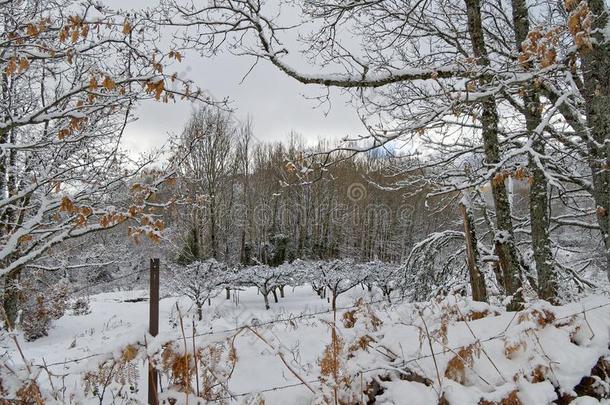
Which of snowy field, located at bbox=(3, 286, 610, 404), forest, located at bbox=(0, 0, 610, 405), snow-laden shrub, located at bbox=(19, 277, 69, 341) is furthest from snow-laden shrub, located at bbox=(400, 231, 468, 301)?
snow-laden shrub, located at bbox=(19, 277, 69, 341)

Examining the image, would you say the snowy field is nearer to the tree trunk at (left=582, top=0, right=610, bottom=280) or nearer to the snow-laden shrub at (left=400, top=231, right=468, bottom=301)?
the tree trunk at (left=582, top=0, right=610, bottom=280)

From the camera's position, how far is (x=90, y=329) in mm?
11258

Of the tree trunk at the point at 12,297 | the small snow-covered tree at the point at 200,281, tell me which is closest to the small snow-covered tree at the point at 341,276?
the small snow-covered tree at the point at 200,281

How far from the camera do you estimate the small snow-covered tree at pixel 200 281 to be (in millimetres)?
13562

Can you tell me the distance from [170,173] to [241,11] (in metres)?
1.83

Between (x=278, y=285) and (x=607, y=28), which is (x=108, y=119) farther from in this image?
(x=278, y=285)

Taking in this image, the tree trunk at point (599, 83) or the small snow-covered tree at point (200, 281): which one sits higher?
the tree trunk at point (599, 83)

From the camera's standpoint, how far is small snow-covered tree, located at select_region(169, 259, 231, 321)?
1356cm

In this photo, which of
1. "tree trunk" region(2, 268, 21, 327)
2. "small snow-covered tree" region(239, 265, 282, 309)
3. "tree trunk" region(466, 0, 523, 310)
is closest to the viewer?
"tree trunk" region(466, 0, 523, 310)

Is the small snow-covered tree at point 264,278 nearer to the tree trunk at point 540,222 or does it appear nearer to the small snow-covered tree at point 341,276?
the small snow-covered tree at point 341,276

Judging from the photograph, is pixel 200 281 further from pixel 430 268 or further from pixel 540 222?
pixel 540 222

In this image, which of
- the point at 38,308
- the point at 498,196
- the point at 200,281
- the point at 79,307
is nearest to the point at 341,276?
the point at 200,281

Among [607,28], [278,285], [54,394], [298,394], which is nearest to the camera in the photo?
[54,394]

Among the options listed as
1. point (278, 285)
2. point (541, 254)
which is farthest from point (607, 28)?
point (278, 285)
